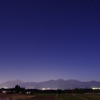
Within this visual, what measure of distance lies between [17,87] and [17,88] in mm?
1318

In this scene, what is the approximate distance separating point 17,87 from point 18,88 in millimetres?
1144

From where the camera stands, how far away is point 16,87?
119938 millimetres

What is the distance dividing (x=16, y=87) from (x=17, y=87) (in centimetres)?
61

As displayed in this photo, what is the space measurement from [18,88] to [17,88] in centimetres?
73

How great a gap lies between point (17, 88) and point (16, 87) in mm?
1537

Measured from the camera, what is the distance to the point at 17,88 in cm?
11869

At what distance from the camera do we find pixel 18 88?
391 feet

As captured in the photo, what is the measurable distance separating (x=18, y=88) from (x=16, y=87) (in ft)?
5.26

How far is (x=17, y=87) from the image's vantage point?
393 feet
